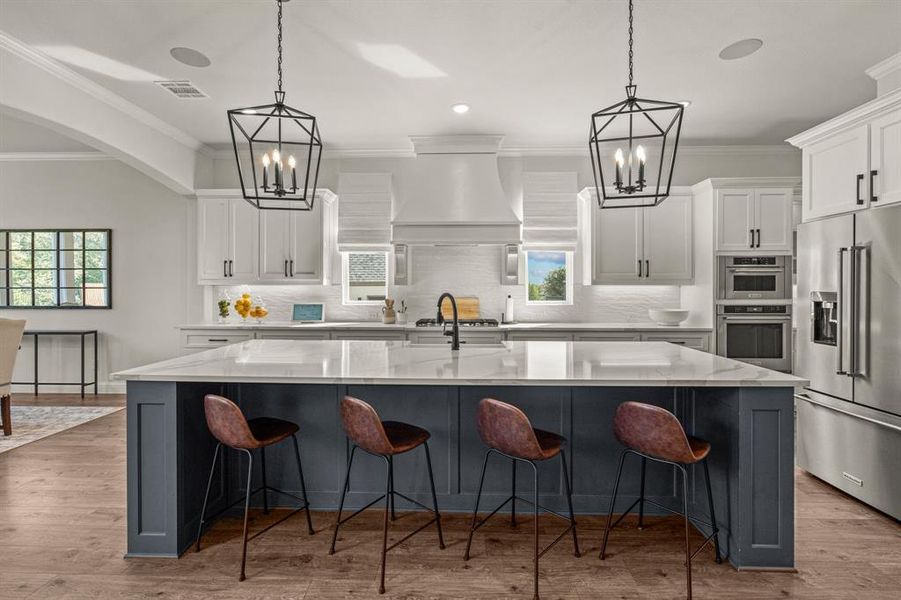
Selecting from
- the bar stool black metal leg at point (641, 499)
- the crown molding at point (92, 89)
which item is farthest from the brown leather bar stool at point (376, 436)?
the crown molding at point (92, 89)

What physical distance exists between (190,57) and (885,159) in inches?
175

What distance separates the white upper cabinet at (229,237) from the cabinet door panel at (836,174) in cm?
498

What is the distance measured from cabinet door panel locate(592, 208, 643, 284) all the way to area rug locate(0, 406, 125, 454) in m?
5.27

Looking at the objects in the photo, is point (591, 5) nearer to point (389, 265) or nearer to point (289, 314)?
point (389, 265)

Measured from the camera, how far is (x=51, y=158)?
243 inches

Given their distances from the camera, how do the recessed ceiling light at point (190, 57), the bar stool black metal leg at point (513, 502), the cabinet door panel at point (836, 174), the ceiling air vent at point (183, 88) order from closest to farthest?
the bar stool black metal leg at point (513, 502) → the cabinet door panel at point (836, 174) → the recessed ceiling light at point (190, 57) → the ceiling air vent at point (183, 88)

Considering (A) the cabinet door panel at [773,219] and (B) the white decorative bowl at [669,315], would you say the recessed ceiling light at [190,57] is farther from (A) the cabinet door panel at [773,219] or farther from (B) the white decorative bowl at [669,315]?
(A) the cabinet door panel at [773,219]

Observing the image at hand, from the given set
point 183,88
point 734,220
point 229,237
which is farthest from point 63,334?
point 734,220

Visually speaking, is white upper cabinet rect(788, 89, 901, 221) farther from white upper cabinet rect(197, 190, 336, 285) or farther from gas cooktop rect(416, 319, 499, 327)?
white upper cabinet rect(197, 190, 336, 285)

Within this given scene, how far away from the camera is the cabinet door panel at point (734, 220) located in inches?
196

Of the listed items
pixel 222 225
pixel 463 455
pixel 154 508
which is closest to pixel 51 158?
pixel 222 225

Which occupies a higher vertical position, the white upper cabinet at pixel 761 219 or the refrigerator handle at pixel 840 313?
the white upper cabinet at pixel 761 219

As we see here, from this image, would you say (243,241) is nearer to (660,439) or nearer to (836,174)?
(660,439)

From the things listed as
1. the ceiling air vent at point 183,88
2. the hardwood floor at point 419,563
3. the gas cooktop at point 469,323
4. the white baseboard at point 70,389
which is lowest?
the hardwood floor at point 419,563
